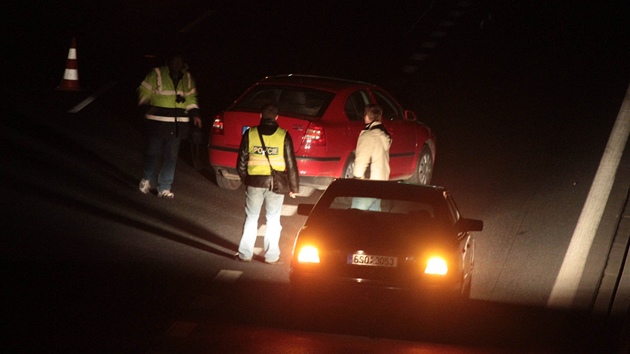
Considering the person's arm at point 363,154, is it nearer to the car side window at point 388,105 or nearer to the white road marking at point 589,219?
the white road marking at point 589,219

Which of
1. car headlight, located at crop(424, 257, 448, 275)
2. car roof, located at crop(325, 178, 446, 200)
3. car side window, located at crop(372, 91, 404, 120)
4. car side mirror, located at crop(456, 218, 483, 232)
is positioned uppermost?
car side window, located at crop(372, 91, 404, 120)

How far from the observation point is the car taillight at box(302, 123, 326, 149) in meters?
15.1

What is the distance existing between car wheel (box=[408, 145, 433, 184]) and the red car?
1.8 inches

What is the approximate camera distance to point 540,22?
29484 mm

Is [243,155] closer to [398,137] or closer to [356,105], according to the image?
[356,105]

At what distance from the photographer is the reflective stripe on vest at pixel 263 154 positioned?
12.5m

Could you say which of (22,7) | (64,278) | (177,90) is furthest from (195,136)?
(22,7)

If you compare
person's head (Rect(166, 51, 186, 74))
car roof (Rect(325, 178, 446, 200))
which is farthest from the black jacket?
person's head (Rect(166, 51, 186, 74))

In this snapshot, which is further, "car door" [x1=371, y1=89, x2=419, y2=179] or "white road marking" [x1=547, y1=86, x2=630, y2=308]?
"car door" [x1=371, y1=89, x2=419, y2=179]

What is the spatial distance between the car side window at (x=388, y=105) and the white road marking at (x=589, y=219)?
2.83m

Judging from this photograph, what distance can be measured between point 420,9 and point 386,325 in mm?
21677

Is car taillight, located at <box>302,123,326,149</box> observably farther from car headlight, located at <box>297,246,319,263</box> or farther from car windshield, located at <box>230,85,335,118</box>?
car headlight, located at <box>297,246,319,263</box>

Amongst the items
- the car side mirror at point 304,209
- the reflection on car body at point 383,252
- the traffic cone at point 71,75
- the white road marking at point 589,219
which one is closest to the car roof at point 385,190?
the reflection on car body at point 383,252

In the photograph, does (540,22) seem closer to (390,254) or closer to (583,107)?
(583,107)
